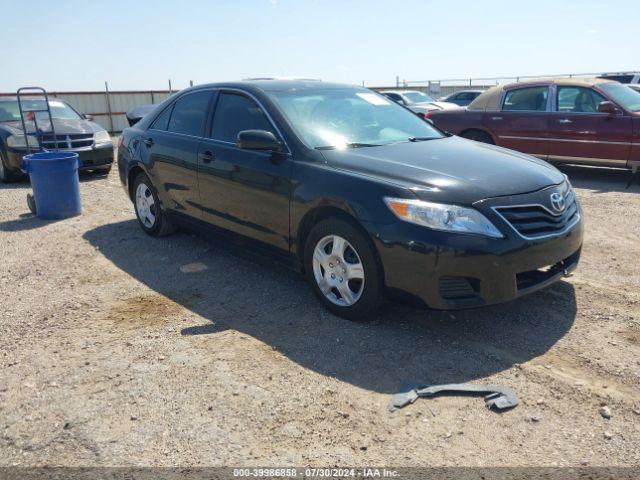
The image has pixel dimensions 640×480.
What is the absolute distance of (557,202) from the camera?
382cm

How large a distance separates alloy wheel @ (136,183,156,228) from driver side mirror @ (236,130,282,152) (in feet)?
7.34

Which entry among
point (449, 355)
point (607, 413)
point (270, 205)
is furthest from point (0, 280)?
point (607, 413)

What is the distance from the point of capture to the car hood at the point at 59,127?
10015 millimetres

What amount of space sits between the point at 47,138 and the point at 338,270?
8.08 meters

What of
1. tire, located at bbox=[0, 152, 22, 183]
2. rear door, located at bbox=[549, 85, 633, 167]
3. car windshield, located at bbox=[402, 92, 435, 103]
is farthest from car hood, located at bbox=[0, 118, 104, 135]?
car windshield, located at bbox=[402, 92, 435, 103]

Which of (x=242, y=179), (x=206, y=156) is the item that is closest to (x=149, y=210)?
(x=206, y=156)

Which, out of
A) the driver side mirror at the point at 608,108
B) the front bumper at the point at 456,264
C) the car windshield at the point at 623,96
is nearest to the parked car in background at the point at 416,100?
the car windshield at the point at 623,96

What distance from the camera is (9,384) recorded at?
3336mm

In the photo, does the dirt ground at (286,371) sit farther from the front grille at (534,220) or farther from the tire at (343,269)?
the front grille at (534,220)

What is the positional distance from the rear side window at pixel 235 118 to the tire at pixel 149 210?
1358mm

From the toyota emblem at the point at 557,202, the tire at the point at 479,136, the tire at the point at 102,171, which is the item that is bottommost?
the tire at the point at 102,171

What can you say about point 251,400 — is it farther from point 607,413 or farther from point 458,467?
point 607,413

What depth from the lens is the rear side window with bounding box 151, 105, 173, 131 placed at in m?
5.87

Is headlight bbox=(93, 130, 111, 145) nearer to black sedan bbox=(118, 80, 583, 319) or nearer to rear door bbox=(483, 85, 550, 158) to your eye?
black sedan bbox=(118, 80, 583, 319)
